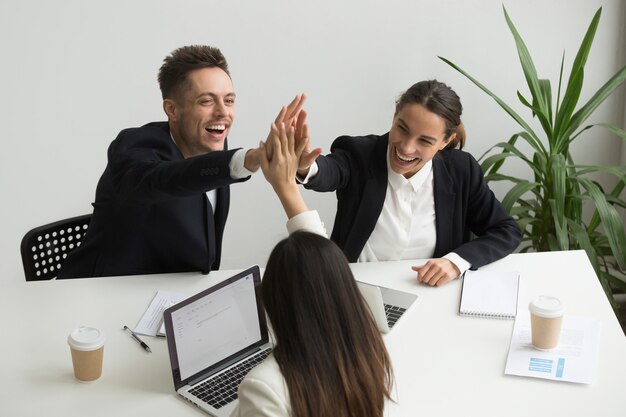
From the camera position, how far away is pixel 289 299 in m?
1.47

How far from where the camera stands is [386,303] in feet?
7.55

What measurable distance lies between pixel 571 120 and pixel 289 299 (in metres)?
2.10

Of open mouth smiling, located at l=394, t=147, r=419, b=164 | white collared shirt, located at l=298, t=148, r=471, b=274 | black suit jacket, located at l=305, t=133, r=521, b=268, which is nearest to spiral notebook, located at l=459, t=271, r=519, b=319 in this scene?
black suit jacket, located at l=305, t=133, r=521, b=268

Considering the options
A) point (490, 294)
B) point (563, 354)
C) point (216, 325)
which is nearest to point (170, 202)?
point (216, 325)

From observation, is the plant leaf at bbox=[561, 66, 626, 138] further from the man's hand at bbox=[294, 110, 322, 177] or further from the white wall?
the man's hand at bbox=[294, 110, 322, 177]

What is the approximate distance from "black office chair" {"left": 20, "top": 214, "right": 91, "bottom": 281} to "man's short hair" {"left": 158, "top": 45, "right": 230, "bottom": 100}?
0.58 meters

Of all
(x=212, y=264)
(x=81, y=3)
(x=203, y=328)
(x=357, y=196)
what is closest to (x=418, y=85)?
(x=357, y=196)

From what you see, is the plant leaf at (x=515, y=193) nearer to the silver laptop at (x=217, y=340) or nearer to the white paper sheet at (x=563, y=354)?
the white paper sheet at (x=563, y=354)

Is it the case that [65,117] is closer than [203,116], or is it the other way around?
[203,116]

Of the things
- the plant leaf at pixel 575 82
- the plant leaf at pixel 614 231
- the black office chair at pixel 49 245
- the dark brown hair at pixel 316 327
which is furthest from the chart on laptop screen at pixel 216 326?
the plant leaf at pixel 575 82

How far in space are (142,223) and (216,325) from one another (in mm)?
612

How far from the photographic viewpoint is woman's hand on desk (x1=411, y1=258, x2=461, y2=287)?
2404 millimetres

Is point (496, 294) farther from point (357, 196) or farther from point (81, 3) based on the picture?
point (81, 3)

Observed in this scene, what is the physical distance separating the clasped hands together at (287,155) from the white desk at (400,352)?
0.43 m
